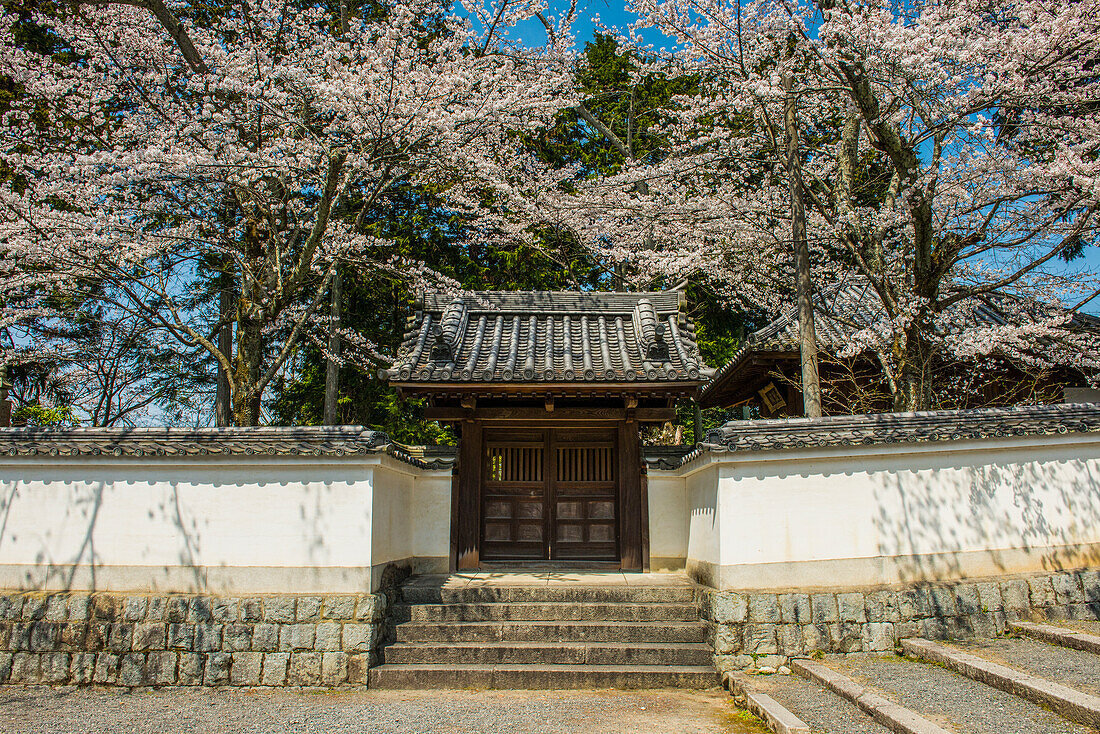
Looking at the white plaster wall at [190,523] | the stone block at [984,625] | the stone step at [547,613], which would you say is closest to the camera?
the stone block at [984,625]

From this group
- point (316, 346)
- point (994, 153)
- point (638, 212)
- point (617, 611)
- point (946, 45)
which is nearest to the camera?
point (617, 611)

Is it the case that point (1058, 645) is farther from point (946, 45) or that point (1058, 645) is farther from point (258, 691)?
point (258, 691)

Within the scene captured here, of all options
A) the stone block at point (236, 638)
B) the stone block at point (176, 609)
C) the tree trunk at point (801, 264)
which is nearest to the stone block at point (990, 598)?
the tree trunk at point (801, 264)

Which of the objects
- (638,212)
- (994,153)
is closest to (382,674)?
(994,153)

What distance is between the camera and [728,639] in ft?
20.9

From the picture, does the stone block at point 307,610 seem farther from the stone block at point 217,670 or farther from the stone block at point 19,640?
the stone block at point 19,640

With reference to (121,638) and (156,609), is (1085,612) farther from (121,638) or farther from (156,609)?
(121,638)

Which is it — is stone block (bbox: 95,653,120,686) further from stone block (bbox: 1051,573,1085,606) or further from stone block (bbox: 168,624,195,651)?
stone block (bbox: 1051,573,1085,606)

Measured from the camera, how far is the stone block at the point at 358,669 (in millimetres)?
6422

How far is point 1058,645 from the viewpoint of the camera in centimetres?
567

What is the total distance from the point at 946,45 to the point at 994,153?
241 centimetres

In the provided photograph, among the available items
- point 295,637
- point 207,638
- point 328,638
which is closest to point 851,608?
point 328,638

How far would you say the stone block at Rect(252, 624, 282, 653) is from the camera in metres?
6.51

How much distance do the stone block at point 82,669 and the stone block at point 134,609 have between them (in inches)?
19.4
